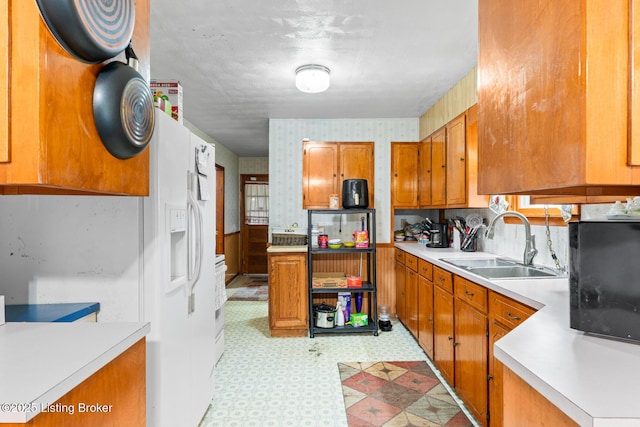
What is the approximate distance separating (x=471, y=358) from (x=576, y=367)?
1365 millimetres

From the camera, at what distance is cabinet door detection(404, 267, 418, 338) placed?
3246 mm

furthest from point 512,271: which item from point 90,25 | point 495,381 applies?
point 90,25

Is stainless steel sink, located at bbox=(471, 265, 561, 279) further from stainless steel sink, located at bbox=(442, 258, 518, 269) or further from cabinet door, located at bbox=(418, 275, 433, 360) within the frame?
cabinet door, located at bbox=(418, 275, 433, 360)

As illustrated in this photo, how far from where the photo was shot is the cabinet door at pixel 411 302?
3.25 m

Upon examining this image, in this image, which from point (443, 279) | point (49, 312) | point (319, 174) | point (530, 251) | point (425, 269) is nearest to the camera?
point (49, 312)

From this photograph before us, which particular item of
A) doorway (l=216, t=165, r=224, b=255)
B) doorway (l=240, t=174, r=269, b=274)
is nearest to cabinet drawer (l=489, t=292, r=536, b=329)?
doorway (l=216, t=165, r=224, b=255)

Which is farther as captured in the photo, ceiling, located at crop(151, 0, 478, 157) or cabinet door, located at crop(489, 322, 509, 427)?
ceiling, located at crop(151, 0, 478, 157)

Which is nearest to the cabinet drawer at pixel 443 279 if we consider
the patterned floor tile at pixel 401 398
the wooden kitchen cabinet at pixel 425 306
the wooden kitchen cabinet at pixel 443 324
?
the wooden kitchen cabinet at pixel 443 324

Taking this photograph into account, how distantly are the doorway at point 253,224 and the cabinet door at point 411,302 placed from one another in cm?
385

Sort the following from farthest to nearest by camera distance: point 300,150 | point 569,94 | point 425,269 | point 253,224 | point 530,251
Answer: point 253,224
point 300,150
point 425,269
point 530,251
point 569,94

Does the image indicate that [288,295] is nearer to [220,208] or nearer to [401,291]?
[401,291]

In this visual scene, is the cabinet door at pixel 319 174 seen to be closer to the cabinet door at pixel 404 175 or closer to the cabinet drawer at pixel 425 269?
the cabinet door at pixel 404 175

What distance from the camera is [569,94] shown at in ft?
2.47

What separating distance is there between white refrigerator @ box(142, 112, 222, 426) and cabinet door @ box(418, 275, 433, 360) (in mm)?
1717
